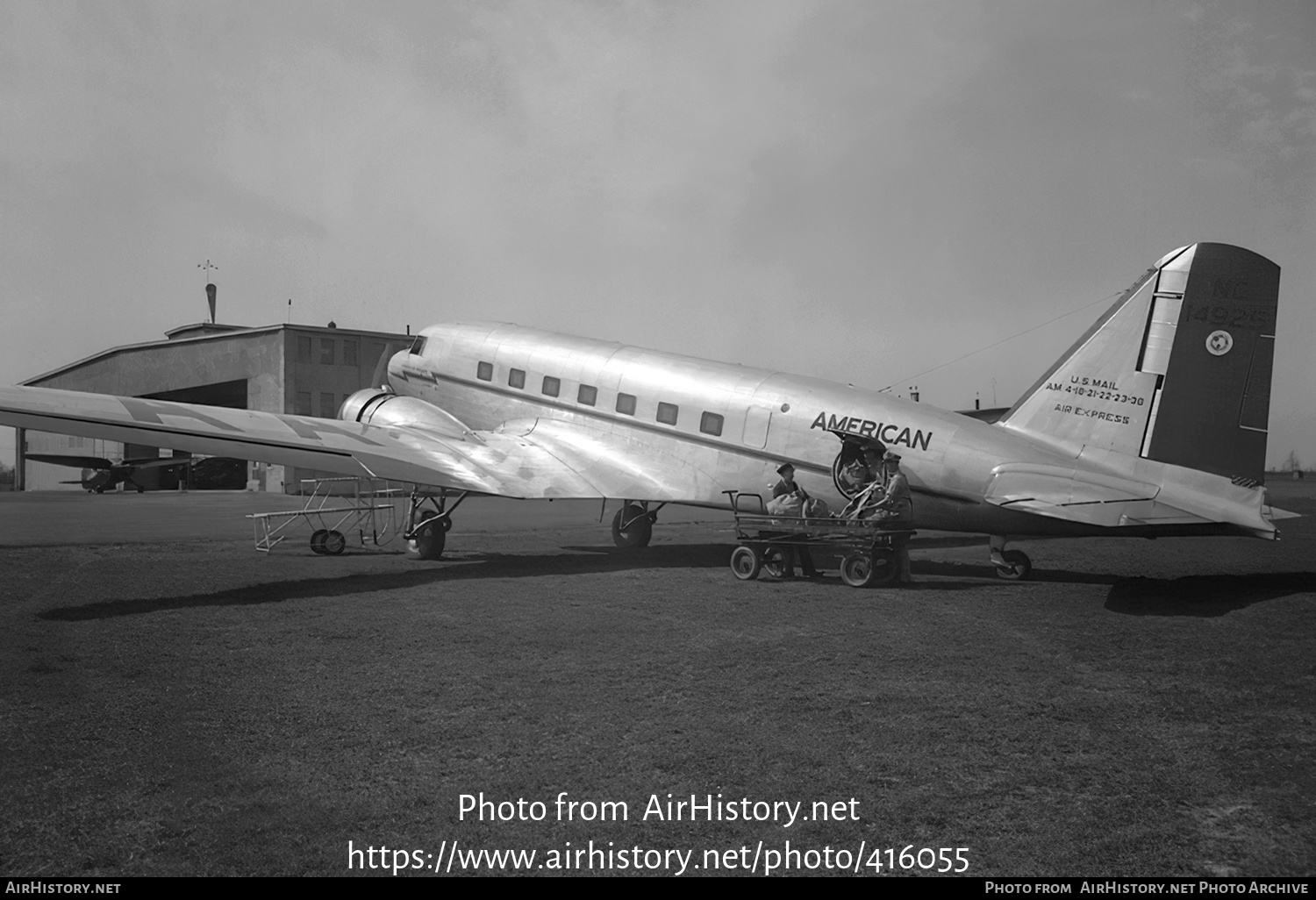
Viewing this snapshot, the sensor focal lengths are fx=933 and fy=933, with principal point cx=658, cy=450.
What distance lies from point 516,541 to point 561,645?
12322 mm

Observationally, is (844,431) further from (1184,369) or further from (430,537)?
(430,537)

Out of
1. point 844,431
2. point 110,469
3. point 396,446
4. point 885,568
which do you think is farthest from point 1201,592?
point 110,469

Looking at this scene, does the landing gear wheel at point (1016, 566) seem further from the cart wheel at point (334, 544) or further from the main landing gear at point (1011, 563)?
the cart wheel at point (334, 544)

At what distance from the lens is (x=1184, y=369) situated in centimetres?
1280

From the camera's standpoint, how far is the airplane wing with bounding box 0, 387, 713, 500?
12992 mm

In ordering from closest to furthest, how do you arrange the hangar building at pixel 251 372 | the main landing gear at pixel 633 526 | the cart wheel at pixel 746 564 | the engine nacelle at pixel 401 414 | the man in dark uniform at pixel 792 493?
the cart wheel at pixel 746 564, the man in dark uniform at pixel 792 493, the engine nacelle at pixel 401 414, the main landing gear at pixel 633 526, the hangar building at pixel 251 372

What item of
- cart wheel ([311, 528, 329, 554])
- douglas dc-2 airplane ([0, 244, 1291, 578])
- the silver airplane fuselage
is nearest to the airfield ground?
the silver airplane fuselage

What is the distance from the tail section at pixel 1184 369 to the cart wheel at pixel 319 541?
13.0 metres

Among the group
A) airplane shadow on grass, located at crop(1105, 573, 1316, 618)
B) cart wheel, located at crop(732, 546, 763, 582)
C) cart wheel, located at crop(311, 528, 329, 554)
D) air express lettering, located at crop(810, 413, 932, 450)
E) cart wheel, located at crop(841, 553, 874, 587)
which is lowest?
cart wheel, located at crop(311, 528, 329, 554)

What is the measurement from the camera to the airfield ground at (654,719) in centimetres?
469

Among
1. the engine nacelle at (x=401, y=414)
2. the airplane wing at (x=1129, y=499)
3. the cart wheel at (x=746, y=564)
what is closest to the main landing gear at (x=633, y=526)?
the engine nacelle at (x=401, y=414)

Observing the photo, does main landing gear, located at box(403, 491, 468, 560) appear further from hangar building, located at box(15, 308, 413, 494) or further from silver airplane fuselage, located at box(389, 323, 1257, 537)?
hangar building, located at box(15, 308, 413, 494)

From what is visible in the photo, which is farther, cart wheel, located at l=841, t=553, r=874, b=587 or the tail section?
cart wheel, located at l=841, t=553, r=874, b=587

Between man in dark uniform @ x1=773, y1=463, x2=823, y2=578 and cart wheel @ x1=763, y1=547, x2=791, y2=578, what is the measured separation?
42 mm
